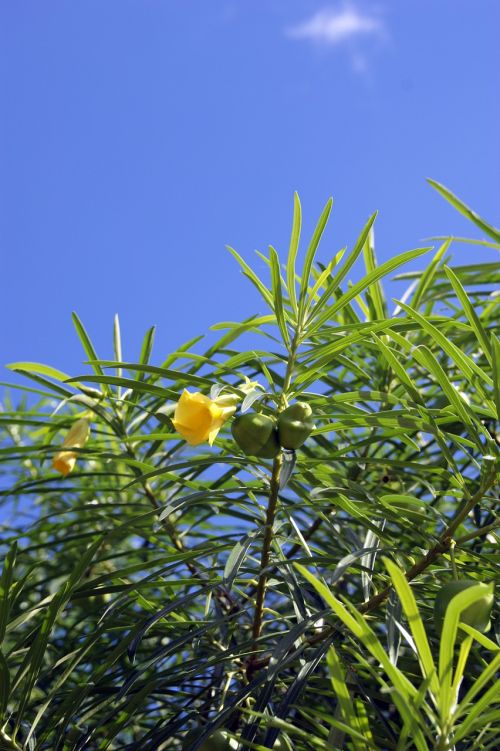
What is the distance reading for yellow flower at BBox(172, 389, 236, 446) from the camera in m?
1.02

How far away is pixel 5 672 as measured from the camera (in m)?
0.96

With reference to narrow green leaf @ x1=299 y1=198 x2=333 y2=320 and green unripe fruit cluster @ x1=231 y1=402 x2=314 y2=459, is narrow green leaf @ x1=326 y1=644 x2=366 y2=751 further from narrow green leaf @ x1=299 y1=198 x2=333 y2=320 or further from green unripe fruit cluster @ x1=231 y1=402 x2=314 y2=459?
narrow green leaf @ x1=299 y1=198 x2=333 y2=320

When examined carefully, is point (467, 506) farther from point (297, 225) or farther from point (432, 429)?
point (297, 225)

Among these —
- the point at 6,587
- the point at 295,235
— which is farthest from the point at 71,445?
the point at 295,235

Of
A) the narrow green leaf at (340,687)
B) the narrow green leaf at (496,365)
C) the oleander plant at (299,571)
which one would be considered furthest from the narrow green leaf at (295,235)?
the narrow green leaf at (340,687)

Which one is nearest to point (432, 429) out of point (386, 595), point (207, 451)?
point (386, 595)

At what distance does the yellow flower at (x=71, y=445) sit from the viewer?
137cm

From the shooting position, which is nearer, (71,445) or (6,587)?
(6,587)

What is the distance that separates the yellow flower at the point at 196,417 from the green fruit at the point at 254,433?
0.04m

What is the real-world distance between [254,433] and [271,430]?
0.08ft

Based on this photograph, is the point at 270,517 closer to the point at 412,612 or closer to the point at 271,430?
the point at 271,430

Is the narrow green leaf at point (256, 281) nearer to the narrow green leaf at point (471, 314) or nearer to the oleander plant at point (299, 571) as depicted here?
the oleander plant at point (299, 571)

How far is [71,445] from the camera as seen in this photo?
1.39m

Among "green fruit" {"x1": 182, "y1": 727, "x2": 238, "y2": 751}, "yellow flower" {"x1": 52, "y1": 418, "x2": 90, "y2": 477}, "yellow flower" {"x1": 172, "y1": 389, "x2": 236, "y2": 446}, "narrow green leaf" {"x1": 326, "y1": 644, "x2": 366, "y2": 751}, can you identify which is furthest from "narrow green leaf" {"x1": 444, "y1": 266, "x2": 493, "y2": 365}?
"yellow flower" {"x1": 52, "y1": 418, "x2": 90, "y2": 477}
